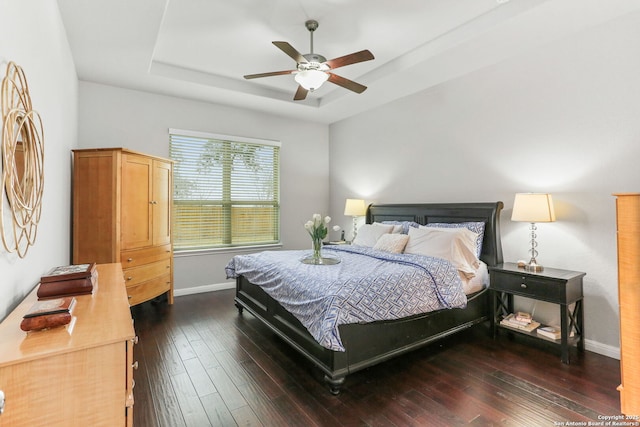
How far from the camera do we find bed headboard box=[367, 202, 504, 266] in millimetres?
3271

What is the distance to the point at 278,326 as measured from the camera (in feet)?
9.30

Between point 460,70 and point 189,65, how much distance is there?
3.19m

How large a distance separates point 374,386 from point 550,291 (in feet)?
5.56

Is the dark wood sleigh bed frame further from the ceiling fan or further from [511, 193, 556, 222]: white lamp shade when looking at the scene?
the ceiling fan

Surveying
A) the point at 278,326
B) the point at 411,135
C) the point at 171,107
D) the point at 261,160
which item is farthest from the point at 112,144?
the point at 411,135

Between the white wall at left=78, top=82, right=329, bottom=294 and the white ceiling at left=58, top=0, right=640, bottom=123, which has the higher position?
the white ceiling at left=58, top=0, right=640, bottom=123

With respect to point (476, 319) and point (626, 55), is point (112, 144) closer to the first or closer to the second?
point (476, 319)

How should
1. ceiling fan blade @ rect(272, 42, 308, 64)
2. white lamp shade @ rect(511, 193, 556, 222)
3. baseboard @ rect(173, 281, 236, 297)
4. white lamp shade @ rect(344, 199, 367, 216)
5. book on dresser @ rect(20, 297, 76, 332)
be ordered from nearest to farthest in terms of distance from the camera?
1. book on dresser @ rect(20, 297, 76, 332)
2. ceiling fan blade @ rect(272, 42, 308, 64)
3. white lamp shade @ rect(511, 193, 556, 222)
4. baseboard @ rect(173, 281, 236, 297)
5. white lamp shade @ rect(344, 199, 367, 216)

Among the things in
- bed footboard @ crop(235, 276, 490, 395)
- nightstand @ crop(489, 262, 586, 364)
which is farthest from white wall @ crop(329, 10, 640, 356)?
bed footboard @ crop(235, 276, 490, 395)

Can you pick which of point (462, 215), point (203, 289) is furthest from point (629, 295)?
point (203, 289)

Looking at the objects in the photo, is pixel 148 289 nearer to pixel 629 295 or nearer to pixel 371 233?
pixel 371 233

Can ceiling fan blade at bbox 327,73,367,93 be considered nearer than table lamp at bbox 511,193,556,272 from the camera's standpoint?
No

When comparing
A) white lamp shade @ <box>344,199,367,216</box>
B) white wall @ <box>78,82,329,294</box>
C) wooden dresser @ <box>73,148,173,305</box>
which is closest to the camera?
wooden dresser @ <box>73,148,173,305</box>

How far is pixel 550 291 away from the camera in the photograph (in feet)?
8.62
